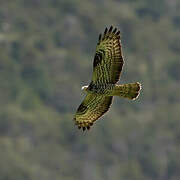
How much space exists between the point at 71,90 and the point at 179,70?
9.34m

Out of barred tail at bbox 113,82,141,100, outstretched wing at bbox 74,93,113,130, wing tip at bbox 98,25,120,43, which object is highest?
wing tip at bbox 98,25,120,43

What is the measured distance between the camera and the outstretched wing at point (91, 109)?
14.1 metres

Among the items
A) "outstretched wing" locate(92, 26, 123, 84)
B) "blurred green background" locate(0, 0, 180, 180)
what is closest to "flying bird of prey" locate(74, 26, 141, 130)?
"outstretched wing" locate(92, 26, 123, 84)

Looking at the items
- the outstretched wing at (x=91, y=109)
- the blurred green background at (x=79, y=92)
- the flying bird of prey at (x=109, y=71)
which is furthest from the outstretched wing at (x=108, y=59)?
the blurred green background at (x=79, y=92)

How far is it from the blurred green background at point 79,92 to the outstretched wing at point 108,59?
38.7 meters

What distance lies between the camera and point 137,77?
61.5 metres

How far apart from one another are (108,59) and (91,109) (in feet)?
3.53

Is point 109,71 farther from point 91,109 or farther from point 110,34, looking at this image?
point 91,109

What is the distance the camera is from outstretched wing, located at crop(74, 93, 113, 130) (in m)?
14.1

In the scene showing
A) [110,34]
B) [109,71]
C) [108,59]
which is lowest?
[109,71]

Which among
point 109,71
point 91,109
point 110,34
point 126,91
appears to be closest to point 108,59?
point 109,71

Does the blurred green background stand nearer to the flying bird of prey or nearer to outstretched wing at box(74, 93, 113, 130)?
outstretched wing at box(74, 93, 113, 130)

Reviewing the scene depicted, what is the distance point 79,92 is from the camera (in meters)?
56.8

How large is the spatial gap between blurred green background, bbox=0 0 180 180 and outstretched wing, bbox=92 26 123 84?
127 feet
